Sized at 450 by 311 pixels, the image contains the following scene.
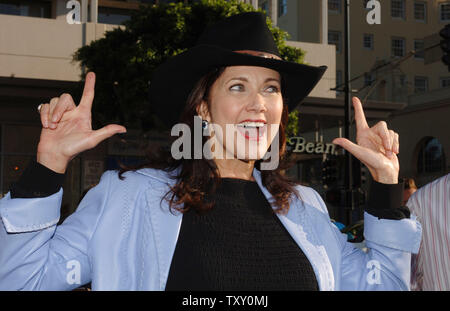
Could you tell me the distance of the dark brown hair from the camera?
264cm

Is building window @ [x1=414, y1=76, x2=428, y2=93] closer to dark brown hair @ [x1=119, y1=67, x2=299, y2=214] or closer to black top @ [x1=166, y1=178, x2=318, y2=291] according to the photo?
dark brown hair @ [x1=119, y1=67, x2=299, y2=214]

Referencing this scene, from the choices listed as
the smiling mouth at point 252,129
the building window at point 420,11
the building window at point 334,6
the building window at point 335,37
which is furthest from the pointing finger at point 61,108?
the building window at point 420,11

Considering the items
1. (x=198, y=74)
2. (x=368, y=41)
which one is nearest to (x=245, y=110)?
(x=198, y=74)

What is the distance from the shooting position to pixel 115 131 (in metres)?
2.37

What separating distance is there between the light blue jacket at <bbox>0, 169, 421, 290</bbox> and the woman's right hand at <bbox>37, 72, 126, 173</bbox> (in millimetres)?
146

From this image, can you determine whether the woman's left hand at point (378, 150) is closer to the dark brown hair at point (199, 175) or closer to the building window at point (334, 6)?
the dark brown hair at point (199, 175)

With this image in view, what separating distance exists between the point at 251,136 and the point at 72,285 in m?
1.14

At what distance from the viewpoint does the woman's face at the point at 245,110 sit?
2777 millimetres

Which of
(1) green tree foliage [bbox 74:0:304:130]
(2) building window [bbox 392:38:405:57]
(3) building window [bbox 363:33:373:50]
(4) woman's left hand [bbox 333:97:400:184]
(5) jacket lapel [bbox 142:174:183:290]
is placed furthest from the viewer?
(2) building window [bbox 392:38:405:57]

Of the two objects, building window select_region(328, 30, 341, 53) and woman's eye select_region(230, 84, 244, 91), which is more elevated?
building window select_region(328, 30, 341, 53)

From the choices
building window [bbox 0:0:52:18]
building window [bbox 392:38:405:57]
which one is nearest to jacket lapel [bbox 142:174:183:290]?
building window [bbox 0:0:52:18]

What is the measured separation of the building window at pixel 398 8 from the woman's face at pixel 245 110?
145 feet

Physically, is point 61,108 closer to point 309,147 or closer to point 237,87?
point 237,87

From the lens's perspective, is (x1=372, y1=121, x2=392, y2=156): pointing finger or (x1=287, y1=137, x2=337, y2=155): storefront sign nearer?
(x1=372, y1=121, x2=392, y2=156): pointing finger
